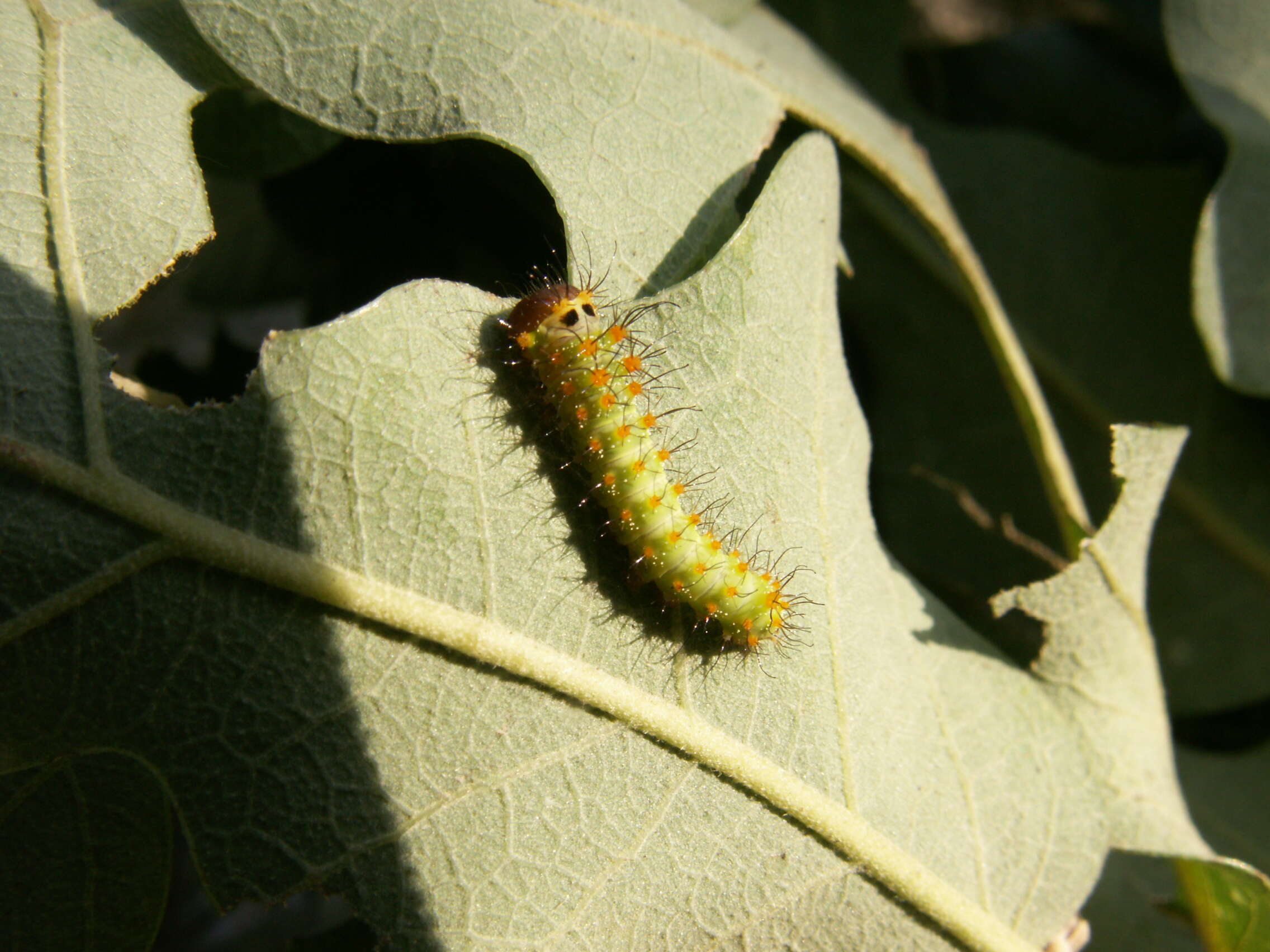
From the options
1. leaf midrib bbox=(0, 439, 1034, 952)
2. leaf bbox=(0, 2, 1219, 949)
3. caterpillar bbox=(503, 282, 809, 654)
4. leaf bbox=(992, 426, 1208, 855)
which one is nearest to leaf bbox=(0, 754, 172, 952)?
leaf bbox=(0, 2, 1219, 949)

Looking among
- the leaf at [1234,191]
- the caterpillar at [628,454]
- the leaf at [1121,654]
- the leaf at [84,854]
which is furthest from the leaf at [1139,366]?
the leaf at [84,854]

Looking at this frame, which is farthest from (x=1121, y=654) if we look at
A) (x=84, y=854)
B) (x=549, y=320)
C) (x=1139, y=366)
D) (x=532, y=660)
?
(x=84, y=854)

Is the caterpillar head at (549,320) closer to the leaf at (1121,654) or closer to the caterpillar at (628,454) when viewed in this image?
the caterpillar at (628,454)

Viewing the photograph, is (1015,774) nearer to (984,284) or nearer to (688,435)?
(688,435)

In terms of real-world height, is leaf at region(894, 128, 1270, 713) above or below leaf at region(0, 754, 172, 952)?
above

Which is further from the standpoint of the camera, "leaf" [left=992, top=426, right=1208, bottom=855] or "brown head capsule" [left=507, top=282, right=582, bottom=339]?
"leaf" [left=992, top=426, right=1208, bottom=855]

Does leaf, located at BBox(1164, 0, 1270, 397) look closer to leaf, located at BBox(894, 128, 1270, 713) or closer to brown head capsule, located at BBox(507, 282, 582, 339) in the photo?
leaf, located at BBox(894, 128, 1270, 713)

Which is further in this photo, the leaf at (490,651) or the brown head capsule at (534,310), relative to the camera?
the brown head capsule at (534,310)

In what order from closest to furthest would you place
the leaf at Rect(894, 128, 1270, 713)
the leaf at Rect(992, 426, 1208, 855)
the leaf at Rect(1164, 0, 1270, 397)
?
the leaf at Rect(992, 426, 1208, 855), the leaf at Rect(1164, 0, 1270, 397), the leaf at Rect(894, 128, 1270, 713)
